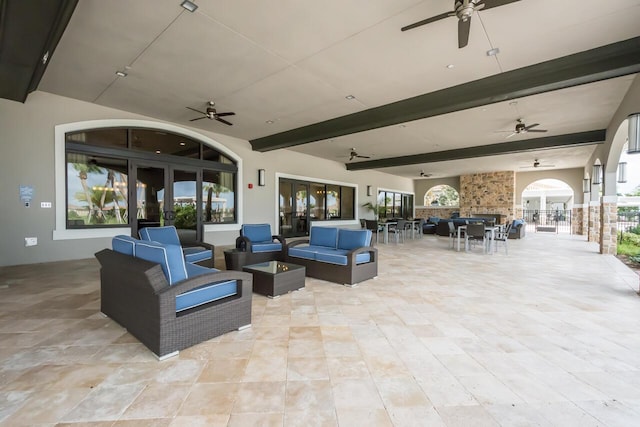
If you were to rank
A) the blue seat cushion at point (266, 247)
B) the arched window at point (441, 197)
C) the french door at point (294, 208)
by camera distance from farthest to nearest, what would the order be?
the arched window at point (441, 197)
the french door at point (294, 208)
the blue seat cushion at point (266, 247)

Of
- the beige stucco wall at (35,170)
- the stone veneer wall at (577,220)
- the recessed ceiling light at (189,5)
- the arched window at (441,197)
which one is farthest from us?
the arched window at (441,197)

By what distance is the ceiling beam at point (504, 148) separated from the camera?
285 inches

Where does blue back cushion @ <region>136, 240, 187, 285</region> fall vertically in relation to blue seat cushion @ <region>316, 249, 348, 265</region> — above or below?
above

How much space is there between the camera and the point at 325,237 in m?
5.23

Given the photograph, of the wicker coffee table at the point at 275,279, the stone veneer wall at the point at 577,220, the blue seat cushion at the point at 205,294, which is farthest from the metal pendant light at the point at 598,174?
the blue seat cushion at the point at 205,294

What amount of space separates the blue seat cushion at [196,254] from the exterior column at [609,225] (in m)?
9.38

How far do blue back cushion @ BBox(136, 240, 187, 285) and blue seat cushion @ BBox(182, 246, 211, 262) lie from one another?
2.13 meters

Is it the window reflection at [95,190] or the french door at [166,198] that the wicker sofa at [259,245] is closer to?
the french door at [166,198]

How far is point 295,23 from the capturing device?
3092 mm

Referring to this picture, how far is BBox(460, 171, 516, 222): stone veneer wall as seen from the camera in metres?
13.7

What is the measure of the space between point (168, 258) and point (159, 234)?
2.56m

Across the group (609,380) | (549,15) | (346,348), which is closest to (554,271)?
(609,380)

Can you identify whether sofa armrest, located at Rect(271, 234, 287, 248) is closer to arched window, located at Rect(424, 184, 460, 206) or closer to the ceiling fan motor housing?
the ceiling fan motor housing

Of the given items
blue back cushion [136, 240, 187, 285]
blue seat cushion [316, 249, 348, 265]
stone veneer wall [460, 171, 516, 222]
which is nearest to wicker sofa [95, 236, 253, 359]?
blue back cushion [136, 240, 187, 285]
